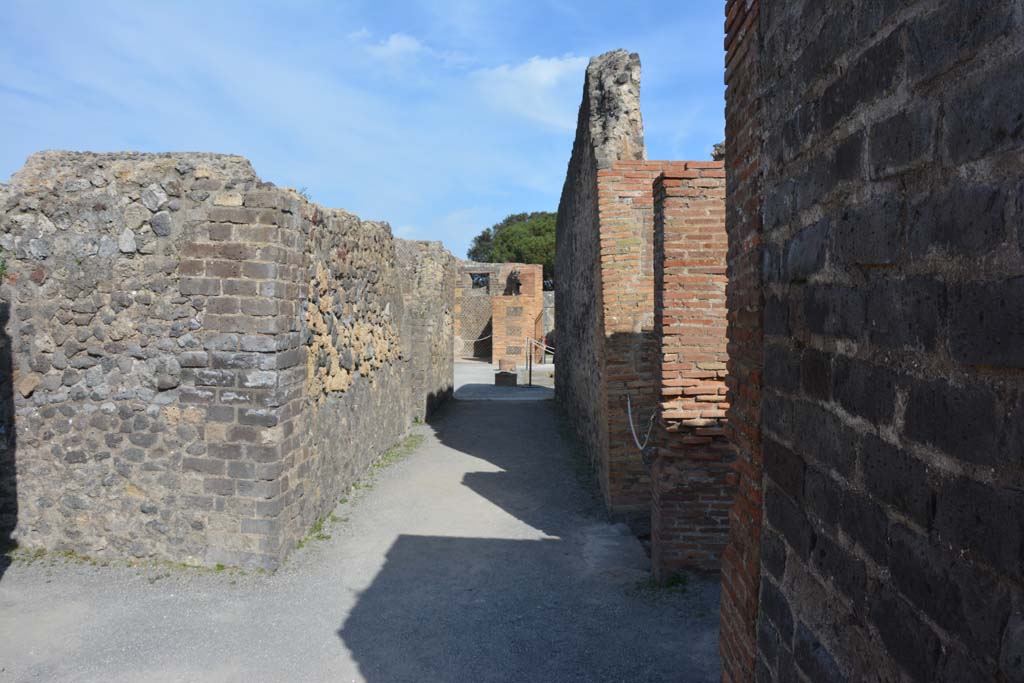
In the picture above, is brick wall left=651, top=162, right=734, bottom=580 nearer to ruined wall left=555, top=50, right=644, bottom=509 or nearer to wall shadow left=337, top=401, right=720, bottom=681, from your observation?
wall shadow left=337, top=401, right=720, bottom=681

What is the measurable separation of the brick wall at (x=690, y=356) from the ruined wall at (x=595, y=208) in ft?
5.09

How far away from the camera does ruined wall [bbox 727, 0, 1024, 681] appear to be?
39.2 inches

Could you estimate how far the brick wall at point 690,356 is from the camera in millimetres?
4828

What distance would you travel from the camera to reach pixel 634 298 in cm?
653

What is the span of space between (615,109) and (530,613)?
4.99 m

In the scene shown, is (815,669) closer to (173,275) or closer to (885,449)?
(885,449)

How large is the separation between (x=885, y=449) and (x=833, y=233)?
20.4 inches

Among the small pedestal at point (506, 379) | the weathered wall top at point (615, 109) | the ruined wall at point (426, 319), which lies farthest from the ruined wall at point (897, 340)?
the small pedestal at point (506, 379)

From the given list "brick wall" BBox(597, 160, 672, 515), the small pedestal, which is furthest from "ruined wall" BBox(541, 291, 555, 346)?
"brick wall" BBox(597, 160, 672, 515)

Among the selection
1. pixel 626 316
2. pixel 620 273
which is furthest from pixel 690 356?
pixel 620 273

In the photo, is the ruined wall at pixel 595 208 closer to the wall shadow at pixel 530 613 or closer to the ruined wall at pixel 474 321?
the wall shadow at pixel 530 613

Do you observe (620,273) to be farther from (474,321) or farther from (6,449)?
(474,321)

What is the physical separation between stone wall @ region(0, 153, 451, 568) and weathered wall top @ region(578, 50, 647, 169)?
10.4ft

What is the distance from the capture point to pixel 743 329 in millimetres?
2518
